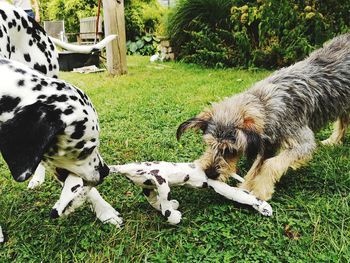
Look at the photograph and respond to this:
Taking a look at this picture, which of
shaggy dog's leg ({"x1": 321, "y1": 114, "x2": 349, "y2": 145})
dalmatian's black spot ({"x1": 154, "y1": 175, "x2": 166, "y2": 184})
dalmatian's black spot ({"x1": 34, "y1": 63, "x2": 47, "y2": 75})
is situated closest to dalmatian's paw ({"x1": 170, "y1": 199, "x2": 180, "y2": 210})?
dalmatian's black spot ({"x1": 154, "y1": 175, "x2": 166, "y2": 184})

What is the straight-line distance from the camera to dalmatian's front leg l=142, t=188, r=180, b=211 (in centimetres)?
302

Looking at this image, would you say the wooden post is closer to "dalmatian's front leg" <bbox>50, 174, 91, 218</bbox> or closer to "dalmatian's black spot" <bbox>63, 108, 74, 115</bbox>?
"dalmatian's front leg" <bbox>50, 174, 91, 218</bbox>

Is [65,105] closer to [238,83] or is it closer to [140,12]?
[238,83]

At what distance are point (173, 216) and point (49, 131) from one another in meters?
1.21

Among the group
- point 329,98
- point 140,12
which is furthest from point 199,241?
point 140,12

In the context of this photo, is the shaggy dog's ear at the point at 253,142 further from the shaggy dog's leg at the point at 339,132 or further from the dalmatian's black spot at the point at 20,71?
the dalmatian's black spot at the point at 20,71

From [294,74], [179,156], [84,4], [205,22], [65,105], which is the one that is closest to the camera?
[65,105]

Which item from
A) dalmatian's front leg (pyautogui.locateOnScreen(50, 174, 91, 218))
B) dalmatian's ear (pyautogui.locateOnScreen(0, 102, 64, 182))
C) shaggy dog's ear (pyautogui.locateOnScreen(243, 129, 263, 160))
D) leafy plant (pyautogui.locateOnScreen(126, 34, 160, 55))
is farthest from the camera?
leafy plant (pyautogui.locateOnScreen(126, 34, 160, 55))

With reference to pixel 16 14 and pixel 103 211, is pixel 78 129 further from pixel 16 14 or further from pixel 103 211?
pixel 16 14

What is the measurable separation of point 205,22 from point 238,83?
326cm

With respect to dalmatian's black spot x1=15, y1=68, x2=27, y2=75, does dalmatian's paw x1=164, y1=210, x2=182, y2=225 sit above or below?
below

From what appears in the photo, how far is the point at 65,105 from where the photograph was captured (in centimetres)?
237

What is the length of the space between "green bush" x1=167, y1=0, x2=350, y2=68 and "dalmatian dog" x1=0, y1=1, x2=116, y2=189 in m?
5.97

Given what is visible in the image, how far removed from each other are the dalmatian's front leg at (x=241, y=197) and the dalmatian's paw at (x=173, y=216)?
17.0 inches
